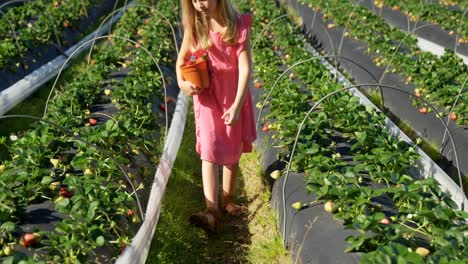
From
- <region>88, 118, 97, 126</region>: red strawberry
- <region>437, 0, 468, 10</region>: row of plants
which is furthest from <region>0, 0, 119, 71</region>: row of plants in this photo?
<region>437, 0, 468, 10</region>: row of plants

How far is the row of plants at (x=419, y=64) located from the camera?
420 cm

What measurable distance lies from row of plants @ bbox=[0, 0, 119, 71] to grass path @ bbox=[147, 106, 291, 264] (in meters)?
3.23

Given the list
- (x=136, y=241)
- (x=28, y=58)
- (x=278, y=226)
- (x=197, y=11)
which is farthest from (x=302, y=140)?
(x=28, y=58)

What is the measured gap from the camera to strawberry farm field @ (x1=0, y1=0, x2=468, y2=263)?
2.21m

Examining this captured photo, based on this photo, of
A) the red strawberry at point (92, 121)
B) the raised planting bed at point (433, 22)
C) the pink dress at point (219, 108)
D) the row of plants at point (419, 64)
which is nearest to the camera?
the pink dress at point (219, 108)

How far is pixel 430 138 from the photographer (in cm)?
414

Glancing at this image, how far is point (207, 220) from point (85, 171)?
2.86 feet

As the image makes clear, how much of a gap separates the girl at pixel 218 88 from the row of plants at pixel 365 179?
42 centimetres

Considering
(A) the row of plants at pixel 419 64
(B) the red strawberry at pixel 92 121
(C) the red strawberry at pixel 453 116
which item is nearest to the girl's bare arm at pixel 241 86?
(B) the red strawberry at pixel 92 121

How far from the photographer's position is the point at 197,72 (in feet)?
9.03

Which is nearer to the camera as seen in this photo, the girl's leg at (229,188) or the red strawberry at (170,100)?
the girl's leg at (229,188)

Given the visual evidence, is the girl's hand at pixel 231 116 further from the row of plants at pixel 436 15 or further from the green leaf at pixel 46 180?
the row of plants at pixel 436 15

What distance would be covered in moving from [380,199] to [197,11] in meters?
1.60

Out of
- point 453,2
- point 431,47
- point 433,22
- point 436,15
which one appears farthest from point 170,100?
point 453,2
